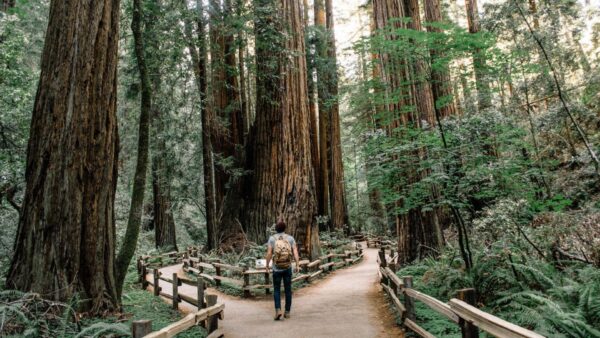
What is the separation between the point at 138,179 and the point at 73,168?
1557 mm

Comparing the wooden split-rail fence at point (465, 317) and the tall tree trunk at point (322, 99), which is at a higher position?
the tall tree trunk at point (322, 99)

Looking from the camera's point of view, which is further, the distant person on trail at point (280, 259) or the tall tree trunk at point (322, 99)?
the tall tree trunk at point (322, 99)

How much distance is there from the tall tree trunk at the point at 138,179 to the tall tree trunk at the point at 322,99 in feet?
35.3

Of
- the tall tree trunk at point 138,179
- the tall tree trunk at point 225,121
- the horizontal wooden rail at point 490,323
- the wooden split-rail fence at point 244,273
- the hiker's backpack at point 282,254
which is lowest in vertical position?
the wooden split-rail fence at point 244,273

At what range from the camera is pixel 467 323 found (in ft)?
12.5

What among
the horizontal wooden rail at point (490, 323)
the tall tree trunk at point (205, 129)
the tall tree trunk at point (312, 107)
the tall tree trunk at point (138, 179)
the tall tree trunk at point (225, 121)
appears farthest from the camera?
the tall tree trunk at point (312, 107)

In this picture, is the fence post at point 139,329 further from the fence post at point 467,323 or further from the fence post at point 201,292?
the fence post at point 201,292

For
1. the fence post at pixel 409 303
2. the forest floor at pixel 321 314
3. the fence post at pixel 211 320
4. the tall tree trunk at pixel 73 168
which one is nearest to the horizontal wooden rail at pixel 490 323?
the fence post at pixel 409 303

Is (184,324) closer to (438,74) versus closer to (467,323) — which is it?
(467,323)

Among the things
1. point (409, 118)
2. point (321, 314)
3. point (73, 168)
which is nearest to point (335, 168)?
point (409, 118)

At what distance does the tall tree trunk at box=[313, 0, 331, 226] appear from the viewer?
17547 mm

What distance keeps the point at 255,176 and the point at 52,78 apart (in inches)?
287

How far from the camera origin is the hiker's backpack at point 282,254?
662cm

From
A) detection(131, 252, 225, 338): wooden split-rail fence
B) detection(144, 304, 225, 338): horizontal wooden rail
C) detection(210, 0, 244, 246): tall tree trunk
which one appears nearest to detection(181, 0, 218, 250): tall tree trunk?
detection(210, 0, 244, 246): tall tree trunk
